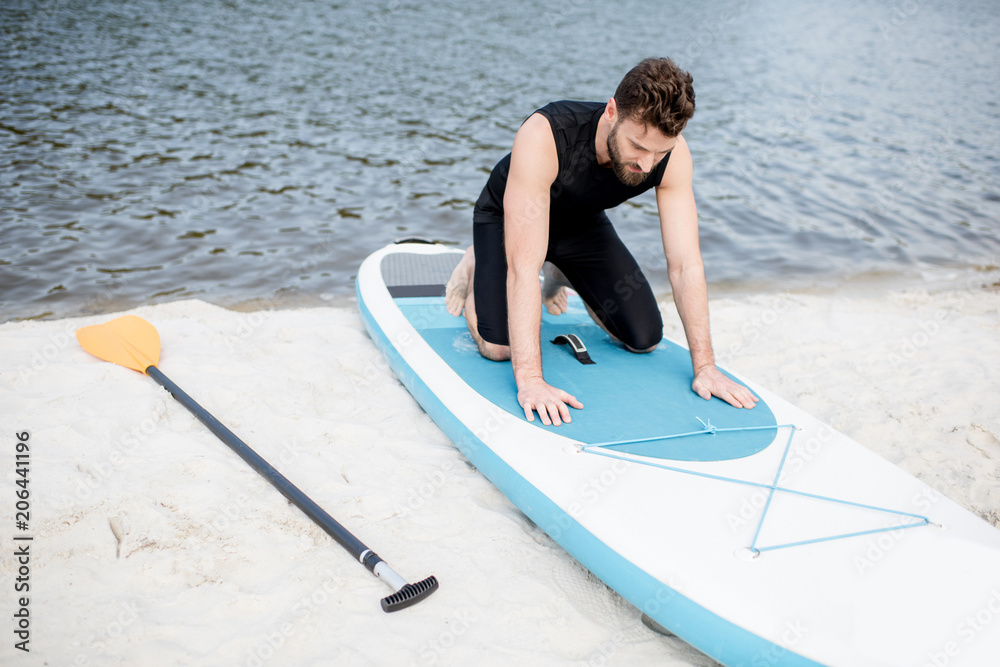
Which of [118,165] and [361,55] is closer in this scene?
[118,165]

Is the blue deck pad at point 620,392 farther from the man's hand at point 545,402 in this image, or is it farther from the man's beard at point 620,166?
the man's beard at point 620,166

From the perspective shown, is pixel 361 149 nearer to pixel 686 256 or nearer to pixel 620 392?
pixel 686 256

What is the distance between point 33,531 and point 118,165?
5.70m

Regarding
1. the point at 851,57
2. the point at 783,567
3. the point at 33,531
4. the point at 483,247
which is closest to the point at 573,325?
the point at 483,247

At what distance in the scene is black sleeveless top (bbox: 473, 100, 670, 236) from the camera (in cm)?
281

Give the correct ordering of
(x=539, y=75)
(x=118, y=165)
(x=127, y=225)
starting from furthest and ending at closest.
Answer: (x=539, y=75) → (x=118, y=165) → (x=127, y=225)

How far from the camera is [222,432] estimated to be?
279 cm

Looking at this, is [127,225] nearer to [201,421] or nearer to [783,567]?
[201,421]

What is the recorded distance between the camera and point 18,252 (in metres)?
5.14

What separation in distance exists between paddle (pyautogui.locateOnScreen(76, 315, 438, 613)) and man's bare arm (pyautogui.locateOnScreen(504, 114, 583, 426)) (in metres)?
0.86

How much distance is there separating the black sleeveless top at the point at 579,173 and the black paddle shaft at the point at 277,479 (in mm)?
1642

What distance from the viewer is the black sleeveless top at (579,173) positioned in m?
2.81

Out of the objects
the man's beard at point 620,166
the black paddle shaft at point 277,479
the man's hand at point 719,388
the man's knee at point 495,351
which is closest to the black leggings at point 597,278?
the man's knee at point 495,351

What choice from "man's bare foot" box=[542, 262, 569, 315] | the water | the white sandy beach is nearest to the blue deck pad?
"man's bare foot" box=[542, 262, 569, 315]
